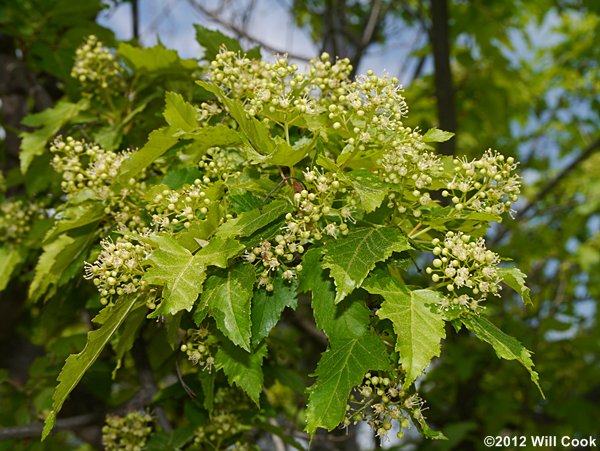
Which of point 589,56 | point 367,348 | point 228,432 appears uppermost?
point 589,56

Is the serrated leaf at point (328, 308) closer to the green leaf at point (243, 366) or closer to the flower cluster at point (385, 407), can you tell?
the flower cluster at point (385, 407)

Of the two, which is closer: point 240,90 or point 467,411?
point 240,90

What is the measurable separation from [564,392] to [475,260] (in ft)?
16.3

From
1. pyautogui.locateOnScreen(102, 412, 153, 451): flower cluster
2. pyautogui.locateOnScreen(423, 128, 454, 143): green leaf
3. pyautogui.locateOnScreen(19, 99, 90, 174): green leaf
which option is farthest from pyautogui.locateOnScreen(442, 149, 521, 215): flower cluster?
pyautogui.locateOnScreen(19, 99, 90, 174): green leaf

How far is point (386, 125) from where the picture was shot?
1.93m

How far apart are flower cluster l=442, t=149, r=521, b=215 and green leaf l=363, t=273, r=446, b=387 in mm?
321

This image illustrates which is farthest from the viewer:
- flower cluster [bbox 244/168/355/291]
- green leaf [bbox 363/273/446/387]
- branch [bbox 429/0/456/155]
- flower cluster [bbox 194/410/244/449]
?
branch [bbox 429/0/456/155]

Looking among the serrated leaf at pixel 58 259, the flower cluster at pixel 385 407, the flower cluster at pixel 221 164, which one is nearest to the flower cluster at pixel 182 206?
the flower cluster at pixel 221 164

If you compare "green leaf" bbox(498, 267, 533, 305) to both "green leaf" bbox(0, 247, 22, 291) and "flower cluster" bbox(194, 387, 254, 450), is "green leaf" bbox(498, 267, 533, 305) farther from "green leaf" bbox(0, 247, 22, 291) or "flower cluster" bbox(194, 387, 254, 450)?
"green leaf" bbox(0, 247, 22, 291)

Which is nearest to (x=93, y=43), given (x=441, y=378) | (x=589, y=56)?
(x=441, y=378)

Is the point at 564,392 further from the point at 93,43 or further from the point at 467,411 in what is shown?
the point at 93,43

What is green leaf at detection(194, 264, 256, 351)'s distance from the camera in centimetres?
173

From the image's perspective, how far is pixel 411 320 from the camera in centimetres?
169

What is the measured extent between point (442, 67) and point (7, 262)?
3139 mm
